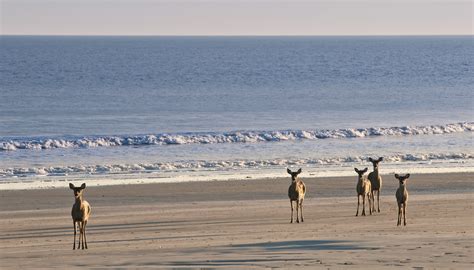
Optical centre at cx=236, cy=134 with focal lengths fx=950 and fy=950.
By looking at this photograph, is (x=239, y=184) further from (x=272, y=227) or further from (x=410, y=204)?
(x=272, y=227)

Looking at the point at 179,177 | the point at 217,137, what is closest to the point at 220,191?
the point at 179,177

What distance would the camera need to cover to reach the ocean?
34062 millimetres

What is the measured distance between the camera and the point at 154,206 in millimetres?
24562

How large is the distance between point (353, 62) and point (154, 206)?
113 meters

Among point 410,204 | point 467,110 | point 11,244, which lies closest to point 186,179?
point 410,204

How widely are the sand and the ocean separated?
10.6 feet

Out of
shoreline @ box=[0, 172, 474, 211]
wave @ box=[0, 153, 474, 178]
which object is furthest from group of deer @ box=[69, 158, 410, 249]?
wave @ box=[0, 153, 474, 178]

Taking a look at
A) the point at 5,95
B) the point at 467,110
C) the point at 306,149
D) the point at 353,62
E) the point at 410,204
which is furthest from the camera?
the point at 353,62

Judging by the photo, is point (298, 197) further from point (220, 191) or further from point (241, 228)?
point (220, 191)

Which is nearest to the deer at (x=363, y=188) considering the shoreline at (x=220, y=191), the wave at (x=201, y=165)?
the shoreline at (x=220, y=191)

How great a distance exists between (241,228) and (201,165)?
46.3ft

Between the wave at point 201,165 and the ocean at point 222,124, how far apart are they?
0.05m

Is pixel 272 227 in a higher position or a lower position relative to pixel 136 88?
lower

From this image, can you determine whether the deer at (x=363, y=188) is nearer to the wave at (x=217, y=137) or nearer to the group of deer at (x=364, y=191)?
the group of deer at (x=364, y=191)
